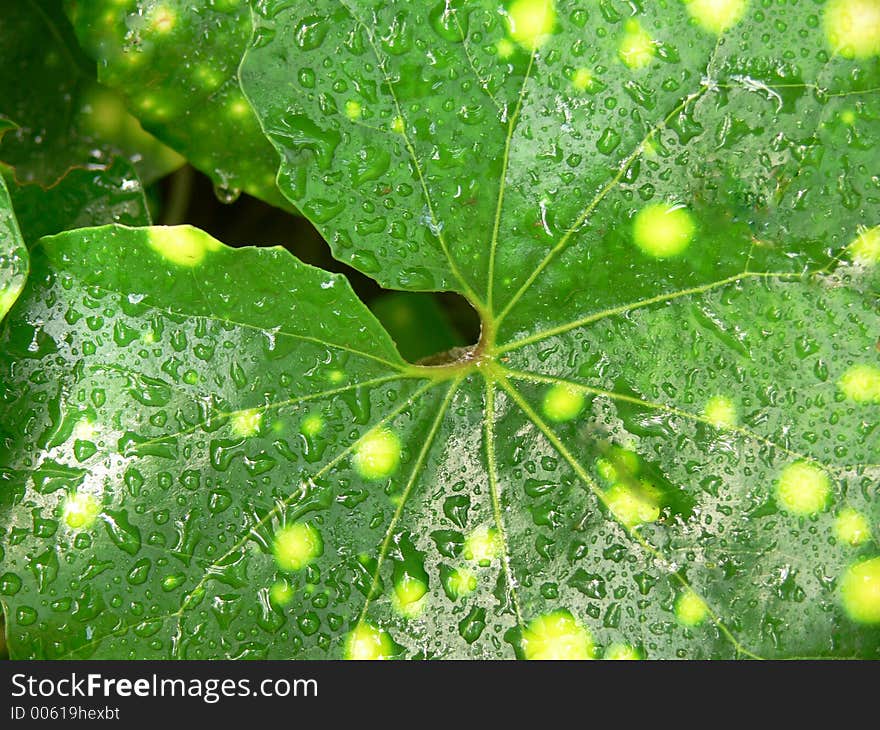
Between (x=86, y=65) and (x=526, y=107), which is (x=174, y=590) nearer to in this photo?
(x=526, y=107)

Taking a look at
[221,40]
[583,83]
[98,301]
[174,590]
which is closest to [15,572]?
[174,590]

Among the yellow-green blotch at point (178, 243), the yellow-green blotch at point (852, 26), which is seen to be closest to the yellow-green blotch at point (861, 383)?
the yellow-green blotch at point (852, 26)

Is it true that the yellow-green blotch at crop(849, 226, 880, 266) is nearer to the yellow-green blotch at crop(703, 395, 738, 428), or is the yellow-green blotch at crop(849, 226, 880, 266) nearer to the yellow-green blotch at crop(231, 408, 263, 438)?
the yellow-green blotch at crop(703, 395, 738, 428)

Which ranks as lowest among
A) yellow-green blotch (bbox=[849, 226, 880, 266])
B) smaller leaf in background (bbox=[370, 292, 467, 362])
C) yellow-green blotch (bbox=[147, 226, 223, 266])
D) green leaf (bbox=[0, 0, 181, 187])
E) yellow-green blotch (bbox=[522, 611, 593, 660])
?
yellow-green blotch (bbox=[522, 611, 593, 660])

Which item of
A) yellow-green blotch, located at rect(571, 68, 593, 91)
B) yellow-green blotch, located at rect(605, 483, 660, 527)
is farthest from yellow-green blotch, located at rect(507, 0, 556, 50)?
yellow-green blotch, located at rect(605, 483, 660, 527)

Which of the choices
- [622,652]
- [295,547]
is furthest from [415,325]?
[622,652]

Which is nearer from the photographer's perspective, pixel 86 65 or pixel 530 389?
pixel 530 389
